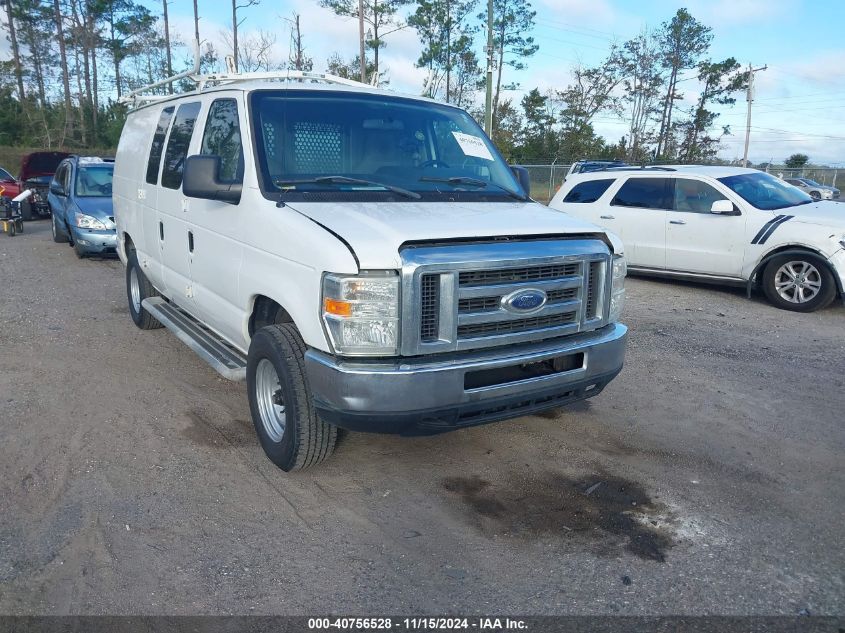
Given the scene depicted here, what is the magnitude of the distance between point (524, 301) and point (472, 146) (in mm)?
1876

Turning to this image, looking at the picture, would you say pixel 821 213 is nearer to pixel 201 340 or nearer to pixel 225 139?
pixel 225 139

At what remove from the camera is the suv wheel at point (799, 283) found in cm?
835

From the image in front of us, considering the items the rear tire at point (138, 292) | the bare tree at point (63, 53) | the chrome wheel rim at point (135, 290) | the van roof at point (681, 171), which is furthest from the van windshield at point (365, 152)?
the bare tree at point (63, 53)

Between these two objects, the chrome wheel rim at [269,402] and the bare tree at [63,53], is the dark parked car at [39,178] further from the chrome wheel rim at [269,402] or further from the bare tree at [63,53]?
the bare tree at [63,53]

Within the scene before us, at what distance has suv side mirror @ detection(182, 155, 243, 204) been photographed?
406cm

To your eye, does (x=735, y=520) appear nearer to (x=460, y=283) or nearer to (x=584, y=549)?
(x=584, y=549)

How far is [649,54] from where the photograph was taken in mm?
49781

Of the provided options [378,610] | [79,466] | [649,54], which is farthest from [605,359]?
[649,54]

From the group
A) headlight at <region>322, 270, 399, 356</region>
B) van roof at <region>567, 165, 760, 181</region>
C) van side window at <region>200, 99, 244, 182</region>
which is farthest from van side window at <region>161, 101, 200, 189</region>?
van roof at <region>567, 165, 760, 181</region>

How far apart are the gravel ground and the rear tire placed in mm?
985

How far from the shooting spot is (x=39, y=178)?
2022 cm

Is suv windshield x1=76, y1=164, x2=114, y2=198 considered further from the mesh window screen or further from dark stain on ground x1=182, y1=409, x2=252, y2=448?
the mesh window screen

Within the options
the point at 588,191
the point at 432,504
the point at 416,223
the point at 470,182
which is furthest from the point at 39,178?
the point at 432,504

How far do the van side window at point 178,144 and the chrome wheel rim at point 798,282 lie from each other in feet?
23.9
